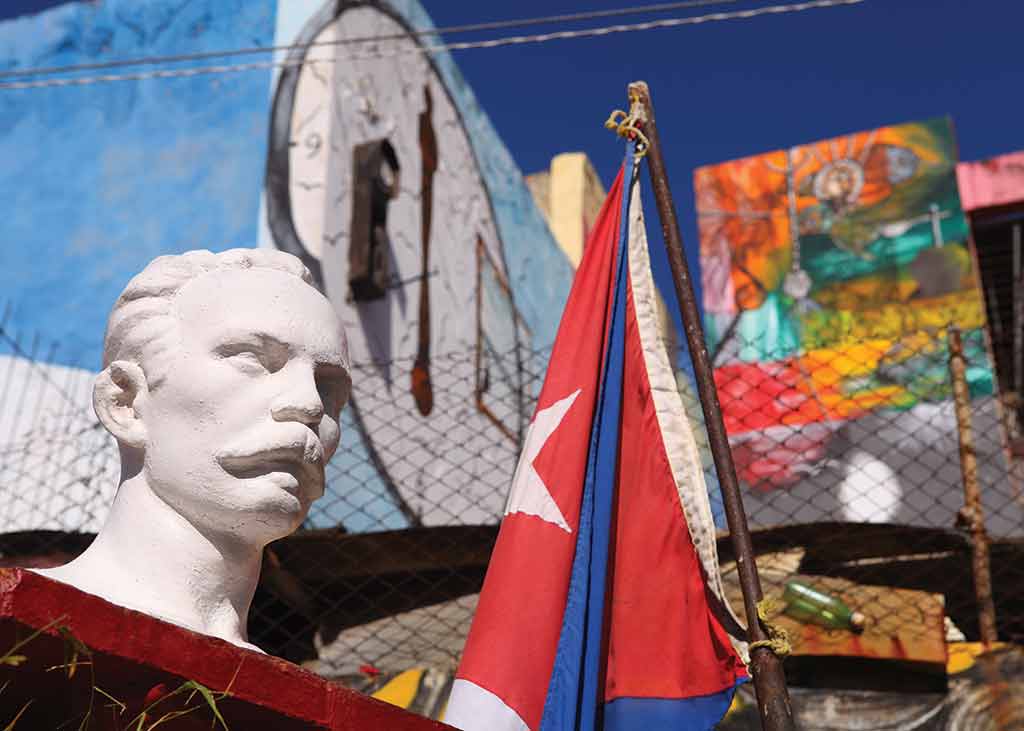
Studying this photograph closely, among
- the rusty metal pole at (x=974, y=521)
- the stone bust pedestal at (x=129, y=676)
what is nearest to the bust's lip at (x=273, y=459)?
the stone bust pedestal at (x=129, y=676)

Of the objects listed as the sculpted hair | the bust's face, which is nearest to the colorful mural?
the sculpted hair

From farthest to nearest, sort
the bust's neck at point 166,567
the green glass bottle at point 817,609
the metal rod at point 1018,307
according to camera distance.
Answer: the metal rod at point 1018,307 → the green glass bottle at point 817,609 → the bust's neck at point 166,567

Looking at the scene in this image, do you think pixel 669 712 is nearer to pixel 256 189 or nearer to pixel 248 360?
pixel 248 360

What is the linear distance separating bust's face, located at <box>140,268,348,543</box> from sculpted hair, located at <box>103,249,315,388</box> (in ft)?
0.09

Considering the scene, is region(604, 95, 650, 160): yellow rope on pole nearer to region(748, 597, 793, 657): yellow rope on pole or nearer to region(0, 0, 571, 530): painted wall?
region(748, 597, 793, 657): yellow rope on pole

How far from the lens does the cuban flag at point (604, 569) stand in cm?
331

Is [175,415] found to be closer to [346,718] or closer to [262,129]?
[346,718]

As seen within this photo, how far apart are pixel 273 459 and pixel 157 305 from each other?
1.40ft

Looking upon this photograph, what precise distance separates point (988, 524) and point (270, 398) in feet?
48.5

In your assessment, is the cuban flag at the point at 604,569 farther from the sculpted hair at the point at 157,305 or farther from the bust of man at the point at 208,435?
the sculpted hair at the point at 157,305

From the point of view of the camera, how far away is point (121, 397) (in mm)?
2525

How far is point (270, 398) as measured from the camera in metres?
2.43

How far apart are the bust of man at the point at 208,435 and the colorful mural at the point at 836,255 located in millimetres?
13997

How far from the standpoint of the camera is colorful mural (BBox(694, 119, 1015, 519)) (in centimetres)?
1686
